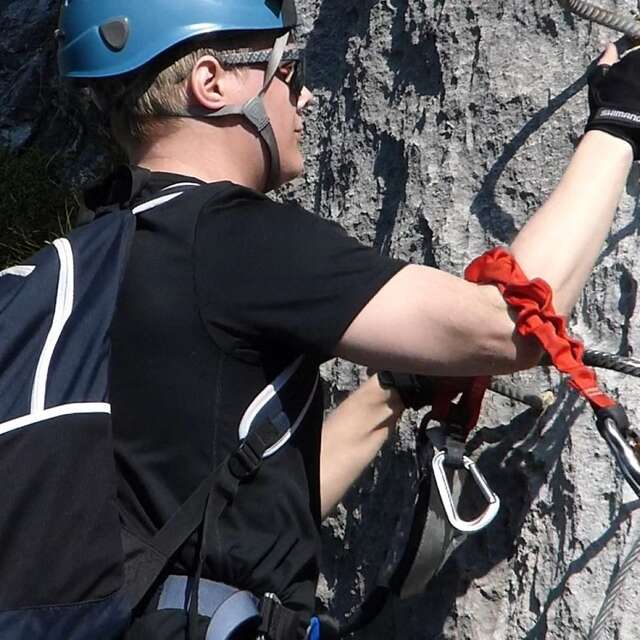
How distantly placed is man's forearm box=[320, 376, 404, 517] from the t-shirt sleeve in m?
0.64

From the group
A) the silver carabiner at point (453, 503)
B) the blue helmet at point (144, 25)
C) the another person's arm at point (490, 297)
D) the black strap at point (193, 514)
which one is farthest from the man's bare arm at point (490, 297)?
the blue helmet at point (144, 25)

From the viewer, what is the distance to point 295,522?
7.25 ft

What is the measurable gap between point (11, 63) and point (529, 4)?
13.1 feet

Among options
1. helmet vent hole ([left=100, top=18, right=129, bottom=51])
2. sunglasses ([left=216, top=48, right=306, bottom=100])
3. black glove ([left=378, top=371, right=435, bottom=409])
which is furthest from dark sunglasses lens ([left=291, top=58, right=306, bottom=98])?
black glove ([left=378, top=371, right=435, bottom=409])

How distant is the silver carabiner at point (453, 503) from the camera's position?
233 cm

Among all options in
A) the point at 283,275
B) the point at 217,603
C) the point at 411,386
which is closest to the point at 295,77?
the point at 283,275

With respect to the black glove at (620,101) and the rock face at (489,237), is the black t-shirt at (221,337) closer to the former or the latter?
the black glove at (620,101)

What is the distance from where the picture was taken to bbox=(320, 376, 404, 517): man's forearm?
262cm

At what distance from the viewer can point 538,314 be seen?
1.99 metres

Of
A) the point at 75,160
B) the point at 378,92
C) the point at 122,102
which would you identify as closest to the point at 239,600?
the point at 122,102

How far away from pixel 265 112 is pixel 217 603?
36.6 inches

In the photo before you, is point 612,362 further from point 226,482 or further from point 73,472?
point 73,472

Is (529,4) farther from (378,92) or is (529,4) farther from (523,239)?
(523,239)

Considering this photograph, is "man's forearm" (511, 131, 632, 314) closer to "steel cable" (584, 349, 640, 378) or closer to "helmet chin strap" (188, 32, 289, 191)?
"steel cable" (584, 349, 640, 378)
